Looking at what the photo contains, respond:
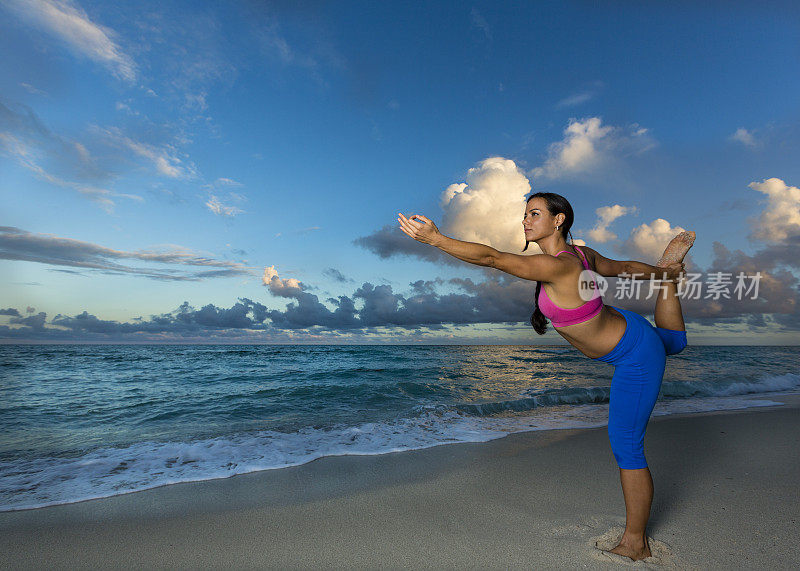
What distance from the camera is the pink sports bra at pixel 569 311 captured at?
2.15m

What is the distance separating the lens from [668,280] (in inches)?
107

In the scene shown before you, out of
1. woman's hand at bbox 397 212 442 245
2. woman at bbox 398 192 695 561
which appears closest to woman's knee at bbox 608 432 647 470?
woman at bbox 398 192 695 561

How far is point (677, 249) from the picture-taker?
2.73m

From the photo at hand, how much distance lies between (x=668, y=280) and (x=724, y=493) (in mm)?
2176

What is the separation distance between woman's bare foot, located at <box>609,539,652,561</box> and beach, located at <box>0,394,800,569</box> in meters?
0.04

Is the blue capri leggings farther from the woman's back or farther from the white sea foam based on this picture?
the white sea foam

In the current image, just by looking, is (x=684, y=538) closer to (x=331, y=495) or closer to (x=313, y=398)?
(x=331, y=495)

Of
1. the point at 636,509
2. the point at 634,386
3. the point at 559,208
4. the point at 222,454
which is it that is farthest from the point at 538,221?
the point at 222,454

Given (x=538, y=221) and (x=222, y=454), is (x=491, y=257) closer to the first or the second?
(x=538, y=221)

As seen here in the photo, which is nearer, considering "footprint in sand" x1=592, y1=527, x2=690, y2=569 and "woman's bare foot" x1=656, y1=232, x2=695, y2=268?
"footprint in sand" x1=592, y1=527, x2=690, y2=569

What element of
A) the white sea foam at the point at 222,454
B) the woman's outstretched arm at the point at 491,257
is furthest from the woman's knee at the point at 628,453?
the white sea foam at the point at 222,454

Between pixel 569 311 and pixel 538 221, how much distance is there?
568 mm

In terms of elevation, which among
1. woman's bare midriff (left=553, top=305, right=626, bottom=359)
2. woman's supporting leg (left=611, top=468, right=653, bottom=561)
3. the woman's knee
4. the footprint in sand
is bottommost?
the footprint in sand

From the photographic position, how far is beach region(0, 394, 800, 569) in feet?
8.08
